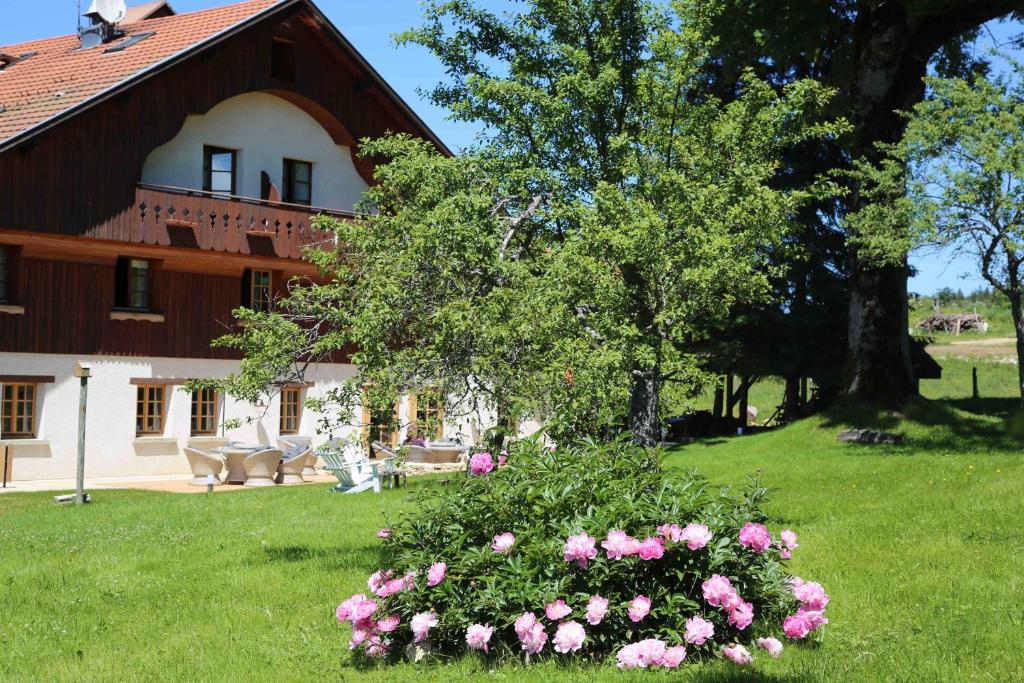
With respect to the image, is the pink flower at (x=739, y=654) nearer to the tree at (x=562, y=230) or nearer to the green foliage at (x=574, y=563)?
the green foliage at (x=574, y=563)

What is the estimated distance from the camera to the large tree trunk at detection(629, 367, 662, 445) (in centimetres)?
1197

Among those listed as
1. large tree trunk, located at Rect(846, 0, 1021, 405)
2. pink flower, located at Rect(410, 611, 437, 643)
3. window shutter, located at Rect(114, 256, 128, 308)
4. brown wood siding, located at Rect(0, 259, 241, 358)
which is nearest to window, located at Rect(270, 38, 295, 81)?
brown wood siding, located at Rect(0, 259, 241, 358)

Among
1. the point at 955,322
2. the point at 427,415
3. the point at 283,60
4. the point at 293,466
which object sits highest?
the point at 283,60

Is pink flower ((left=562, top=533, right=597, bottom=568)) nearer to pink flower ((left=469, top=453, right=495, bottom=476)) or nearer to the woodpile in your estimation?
pink flower ((left=469, top=453, right=495, bottom=476))

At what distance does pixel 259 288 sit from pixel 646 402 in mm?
20074

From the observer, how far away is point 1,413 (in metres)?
25.3

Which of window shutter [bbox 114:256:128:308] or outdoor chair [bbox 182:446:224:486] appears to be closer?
outdoor chair [bbox 182:446:224:486]

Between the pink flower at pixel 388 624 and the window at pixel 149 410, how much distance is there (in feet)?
71.9

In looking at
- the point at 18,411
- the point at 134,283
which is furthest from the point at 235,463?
the point at 134,283

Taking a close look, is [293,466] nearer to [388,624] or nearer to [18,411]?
[18,411]

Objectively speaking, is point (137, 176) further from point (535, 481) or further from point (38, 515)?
point (535, 481)

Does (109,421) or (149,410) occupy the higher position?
(149,410)

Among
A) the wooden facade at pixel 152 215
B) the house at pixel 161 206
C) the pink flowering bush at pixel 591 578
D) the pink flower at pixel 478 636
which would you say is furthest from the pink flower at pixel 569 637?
the wooden facade at pixel 152 215

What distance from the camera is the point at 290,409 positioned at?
3069cm
